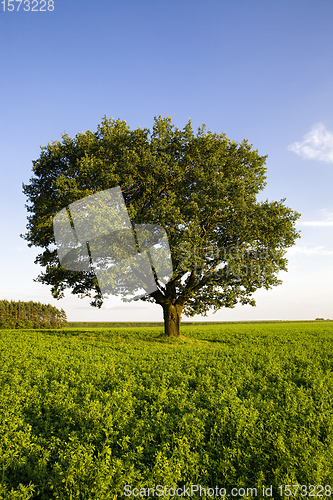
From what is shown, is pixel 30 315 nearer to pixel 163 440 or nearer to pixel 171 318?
pixel 171 318

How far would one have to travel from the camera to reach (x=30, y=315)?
112500mm

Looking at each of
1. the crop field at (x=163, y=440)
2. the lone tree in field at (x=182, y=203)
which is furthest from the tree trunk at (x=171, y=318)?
the crop field at (x=163, y=440)

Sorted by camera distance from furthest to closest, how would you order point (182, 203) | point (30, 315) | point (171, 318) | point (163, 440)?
point (30, 315) < point (171, 318) < point (182, 203) < point (163, 440)

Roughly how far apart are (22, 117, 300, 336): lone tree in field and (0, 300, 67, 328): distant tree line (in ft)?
279

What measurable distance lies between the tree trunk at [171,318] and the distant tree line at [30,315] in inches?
3369

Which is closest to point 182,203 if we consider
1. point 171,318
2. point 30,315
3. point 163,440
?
point 171,318

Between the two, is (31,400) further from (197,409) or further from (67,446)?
(197,409)

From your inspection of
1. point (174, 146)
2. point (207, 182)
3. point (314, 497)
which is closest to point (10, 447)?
point (314, 497)

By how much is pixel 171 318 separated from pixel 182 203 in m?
11.4

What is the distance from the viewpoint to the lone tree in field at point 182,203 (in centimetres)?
2370

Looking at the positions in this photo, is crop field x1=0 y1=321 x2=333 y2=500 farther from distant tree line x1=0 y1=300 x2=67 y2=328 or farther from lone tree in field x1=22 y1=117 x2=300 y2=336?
distant tree line x1=0 y1=300 x2=67 y2=328

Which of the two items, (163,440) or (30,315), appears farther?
(30,315)

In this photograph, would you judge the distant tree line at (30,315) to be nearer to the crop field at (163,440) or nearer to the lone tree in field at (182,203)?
the lone tree in field at (182,203)

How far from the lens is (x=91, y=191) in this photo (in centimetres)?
2356
